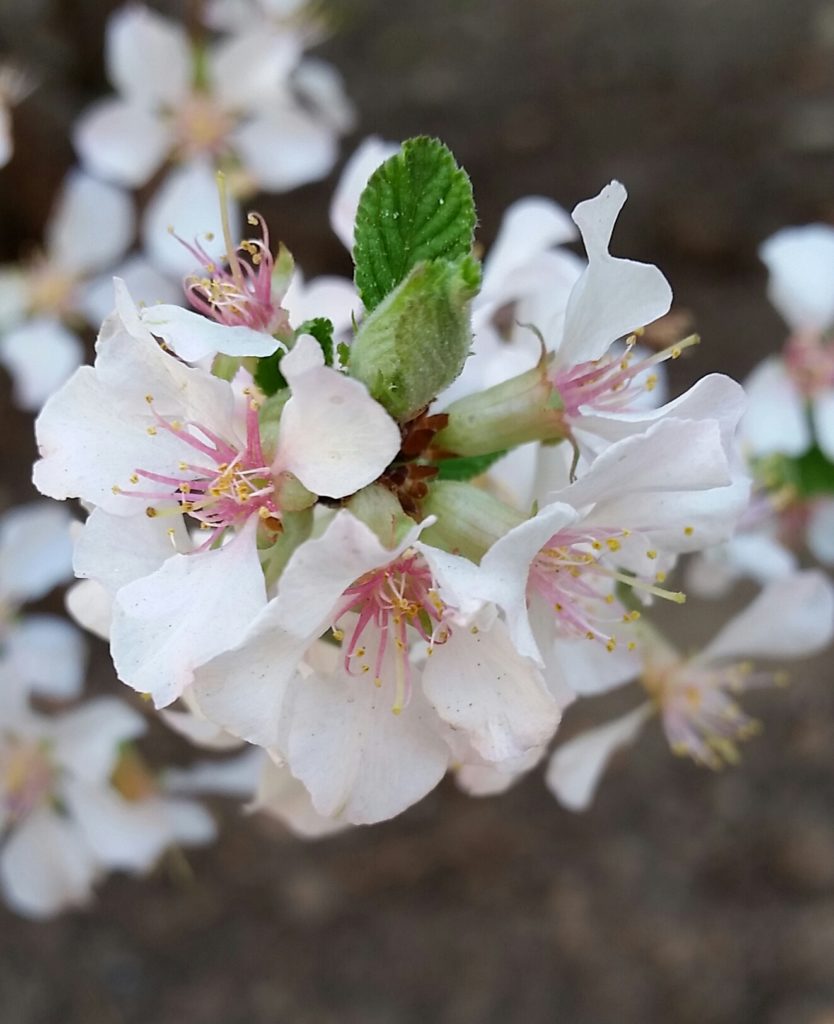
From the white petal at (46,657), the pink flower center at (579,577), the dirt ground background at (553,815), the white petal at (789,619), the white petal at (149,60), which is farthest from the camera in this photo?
the dirt ground background at (553,815)

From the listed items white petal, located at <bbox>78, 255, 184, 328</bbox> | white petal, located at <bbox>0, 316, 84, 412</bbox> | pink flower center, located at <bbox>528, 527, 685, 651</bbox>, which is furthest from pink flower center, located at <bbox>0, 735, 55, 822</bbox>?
pink flower center, located at <bbox>528, 527, 685, 651</bbox>

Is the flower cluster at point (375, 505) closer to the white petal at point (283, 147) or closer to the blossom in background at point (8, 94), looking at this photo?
the blossom in background at point (8, 94)

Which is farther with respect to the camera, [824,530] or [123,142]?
[123,142]

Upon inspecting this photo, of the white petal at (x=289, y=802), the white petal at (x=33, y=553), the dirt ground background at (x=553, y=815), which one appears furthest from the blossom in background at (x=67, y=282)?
the white petal at (x=289, y=802)

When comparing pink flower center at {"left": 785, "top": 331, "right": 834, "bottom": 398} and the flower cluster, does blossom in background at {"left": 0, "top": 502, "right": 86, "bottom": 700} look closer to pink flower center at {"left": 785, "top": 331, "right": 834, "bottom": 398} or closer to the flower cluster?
the flower cluster

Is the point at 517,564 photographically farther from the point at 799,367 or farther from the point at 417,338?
the point at 799,367

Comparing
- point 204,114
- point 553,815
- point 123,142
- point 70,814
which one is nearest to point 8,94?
point 123,142

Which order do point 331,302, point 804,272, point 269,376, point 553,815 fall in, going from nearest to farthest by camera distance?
point 269,376
point 331,302
point 804,272
point 553,815

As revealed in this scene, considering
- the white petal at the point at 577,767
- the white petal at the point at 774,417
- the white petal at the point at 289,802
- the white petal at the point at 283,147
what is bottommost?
the white petal at the point at 577,767
